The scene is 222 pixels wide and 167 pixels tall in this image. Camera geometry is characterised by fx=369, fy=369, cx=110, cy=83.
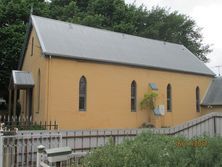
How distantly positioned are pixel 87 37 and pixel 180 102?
10.2 metres

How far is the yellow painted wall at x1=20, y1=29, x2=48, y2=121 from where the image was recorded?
2398cm

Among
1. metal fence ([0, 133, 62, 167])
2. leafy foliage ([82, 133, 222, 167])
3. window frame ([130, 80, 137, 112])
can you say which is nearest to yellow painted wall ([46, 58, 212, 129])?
window frame ([130, 80, 137, 112])

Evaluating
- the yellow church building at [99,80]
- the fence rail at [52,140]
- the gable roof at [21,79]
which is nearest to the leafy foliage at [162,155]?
the fence rail at [52,140]

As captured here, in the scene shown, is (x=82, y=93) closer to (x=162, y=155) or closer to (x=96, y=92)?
(x=96, y=92)

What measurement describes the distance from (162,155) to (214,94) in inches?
1125

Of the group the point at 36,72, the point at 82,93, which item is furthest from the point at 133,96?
the point at 36,72

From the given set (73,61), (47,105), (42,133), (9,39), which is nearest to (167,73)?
(73,61)

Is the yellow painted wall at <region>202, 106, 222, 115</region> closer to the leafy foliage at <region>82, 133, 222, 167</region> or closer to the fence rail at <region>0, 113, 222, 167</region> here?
the fence rail at <region>0, 113, 222, 167</region>

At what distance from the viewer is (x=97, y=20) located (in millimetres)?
42781

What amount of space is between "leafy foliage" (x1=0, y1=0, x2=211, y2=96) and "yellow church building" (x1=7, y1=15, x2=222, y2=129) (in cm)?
361

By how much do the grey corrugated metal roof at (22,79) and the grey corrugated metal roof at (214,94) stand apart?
16353 millimetres

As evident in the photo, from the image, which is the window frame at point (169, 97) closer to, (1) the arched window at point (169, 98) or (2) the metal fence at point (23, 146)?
(1) the arched window at point (169, 98)

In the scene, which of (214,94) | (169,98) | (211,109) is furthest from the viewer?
(214,94)

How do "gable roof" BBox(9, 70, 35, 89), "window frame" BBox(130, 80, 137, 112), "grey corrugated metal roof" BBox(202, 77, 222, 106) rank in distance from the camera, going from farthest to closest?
1. "grey corrugated metal roof" BBox(202, 77, 222, 106)
2. "window frame" BBox(130, 80, 137, 112)
3. "gable roof" BBox(9, 70, 35, 89)
